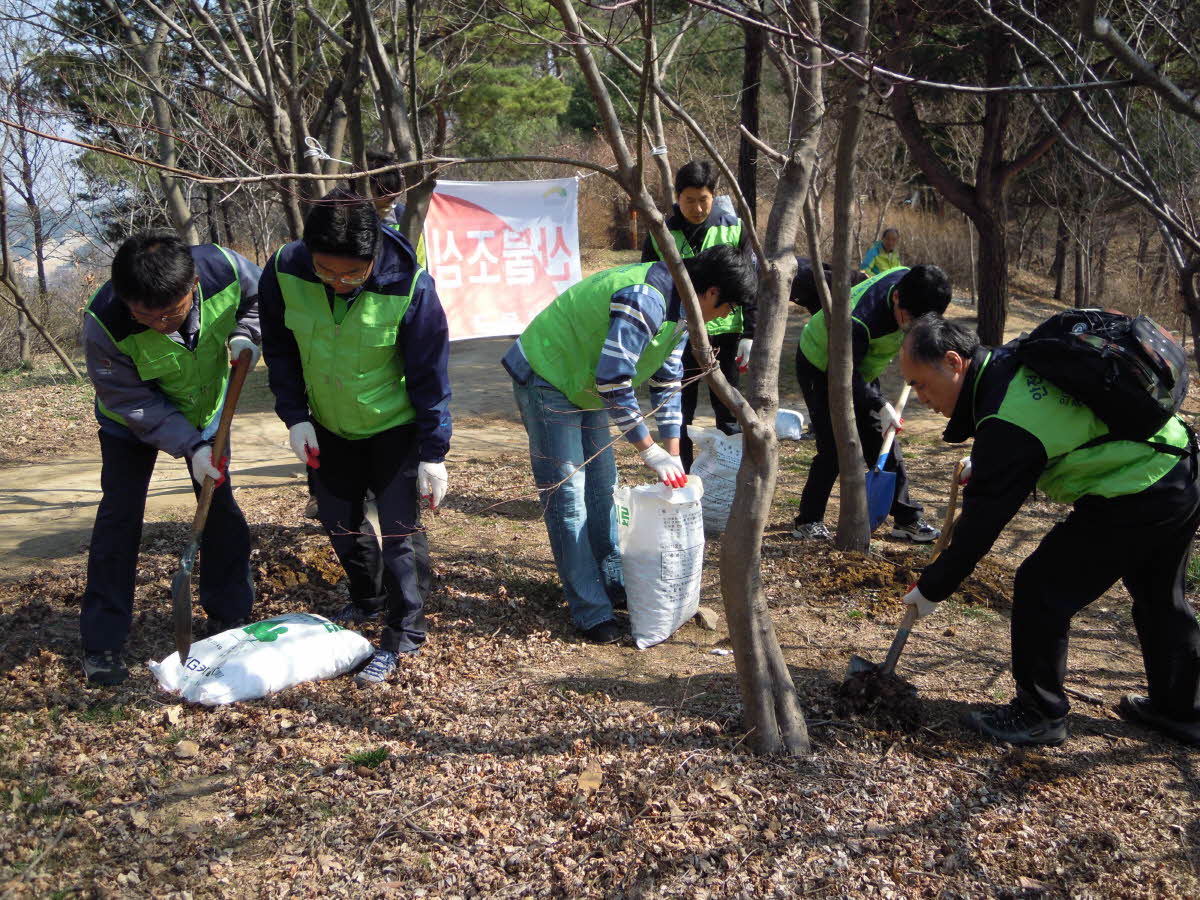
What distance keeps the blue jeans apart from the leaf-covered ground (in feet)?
0.71

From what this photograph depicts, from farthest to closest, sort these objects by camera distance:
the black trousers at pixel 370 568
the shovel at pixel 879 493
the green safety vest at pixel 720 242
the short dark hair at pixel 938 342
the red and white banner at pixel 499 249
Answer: the red and white banner at pixel 499 249
the green safety vest at pixel 720 242
the shovel at pixel 879 493
the black trousers at pixel 370 568
the short dark hair at pixel 938 342

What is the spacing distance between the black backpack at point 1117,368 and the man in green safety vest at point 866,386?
4.94ft

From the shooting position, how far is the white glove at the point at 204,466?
3076 millimetres

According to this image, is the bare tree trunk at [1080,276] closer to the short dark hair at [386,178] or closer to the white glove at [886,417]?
the white glove at [886,417]

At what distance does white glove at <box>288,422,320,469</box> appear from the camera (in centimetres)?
311

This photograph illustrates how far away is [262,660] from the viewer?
9.91 ft

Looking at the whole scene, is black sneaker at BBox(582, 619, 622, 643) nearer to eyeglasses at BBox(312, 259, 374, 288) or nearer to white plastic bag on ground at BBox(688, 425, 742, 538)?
white plastic bag on ground at BBox(688, 425, 742, 538)

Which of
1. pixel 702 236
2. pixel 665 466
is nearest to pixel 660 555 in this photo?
pixel 665 466

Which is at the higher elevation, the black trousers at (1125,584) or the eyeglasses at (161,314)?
the eyeglasses at (161,314)

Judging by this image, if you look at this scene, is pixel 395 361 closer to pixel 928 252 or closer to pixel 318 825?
pixel 318 825

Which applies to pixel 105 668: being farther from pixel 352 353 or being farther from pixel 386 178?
pixel 386 178

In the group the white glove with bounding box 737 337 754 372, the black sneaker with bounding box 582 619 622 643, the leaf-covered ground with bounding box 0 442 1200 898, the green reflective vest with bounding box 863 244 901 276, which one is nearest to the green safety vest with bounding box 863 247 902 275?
the green reflective vest with bounding box 863 244 901 276

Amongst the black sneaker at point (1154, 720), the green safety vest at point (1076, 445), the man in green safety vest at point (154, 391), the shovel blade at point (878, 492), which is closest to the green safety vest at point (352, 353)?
the man in green safety vest at point (154, 391)

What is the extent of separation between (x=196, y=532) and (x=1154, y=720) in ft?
10.5
